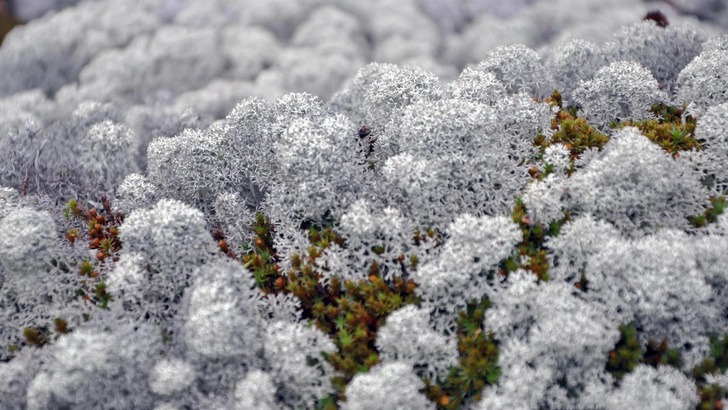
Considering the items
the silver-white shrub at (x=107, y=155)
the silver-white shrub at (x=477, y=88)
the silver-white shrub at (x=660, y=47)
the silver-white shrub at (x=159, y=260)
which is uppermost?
the silver-white shrub at (x=477, y=88)

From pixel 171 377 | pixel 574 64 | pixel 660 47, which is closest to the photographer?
pixel 171 377

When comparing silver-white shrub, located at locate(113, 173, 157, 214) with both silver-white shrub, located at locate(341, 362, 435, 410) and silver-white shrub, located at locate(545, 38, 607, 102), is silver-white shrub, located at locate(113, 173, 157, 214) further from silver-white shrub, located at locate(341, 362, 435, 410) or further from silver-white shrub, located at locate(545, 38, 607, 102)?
silver-white shrub, located at locate(545, 38, 607, 102)

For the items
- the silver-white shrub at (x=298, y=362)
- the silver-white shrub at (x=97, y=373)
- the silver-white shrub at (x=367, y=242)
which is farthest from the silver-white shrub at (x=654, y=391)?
the silver-white shrub at (x=97, y=373)

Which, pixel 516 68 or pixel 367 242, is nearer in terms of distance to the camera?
pixel 367 242

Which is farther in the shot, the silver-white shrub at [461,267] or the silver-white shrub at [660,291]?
the silver-white shrub at [461,267]

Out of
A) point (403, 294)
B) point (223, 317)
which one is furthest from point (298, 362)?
point (403, 294)

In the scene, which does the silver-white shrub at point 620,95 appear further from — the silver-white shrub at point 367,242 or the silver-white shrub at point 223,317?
the silver-white shrub at point 223,317

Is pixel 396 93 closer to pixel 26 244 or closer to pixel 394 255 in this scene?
pixel 394 255

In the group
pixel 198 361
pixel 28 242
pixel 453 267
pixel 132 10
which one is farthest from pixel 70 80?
pixel 453 267

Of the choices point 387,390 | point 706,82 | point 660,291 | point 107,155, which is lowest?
point 107,155
